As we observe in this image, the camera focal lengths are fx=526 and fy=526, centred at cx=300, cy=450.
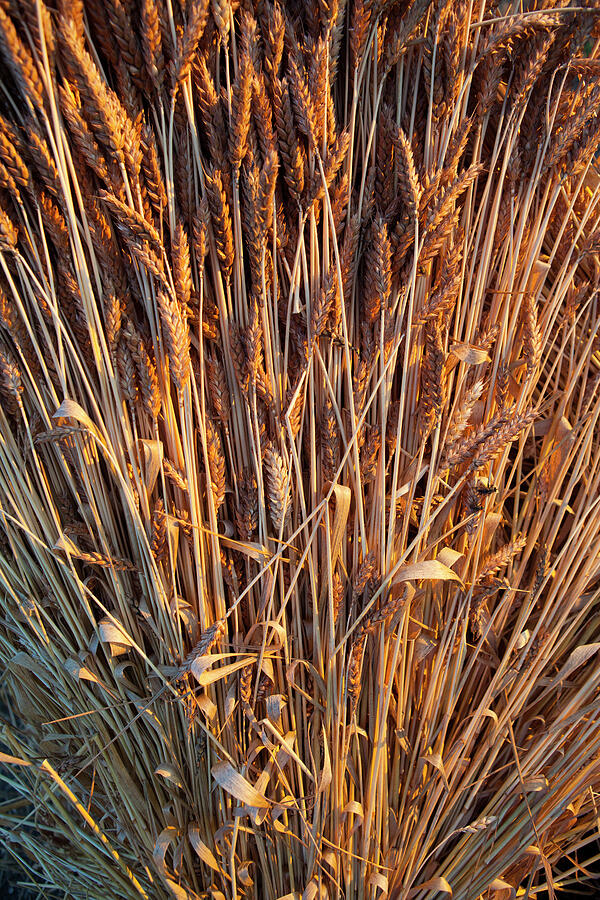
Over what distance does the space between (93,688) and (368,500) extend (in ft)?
1.55

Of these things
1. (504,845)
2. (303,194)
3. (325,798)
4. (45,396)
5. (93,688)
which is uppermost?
(303,194)

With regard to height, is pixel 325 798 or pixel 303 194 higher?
pixel 303 194

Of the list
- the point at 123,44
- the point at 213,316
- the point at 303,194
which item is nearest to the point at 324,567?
the point at 213,316

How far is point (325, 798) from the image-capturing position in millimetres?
667

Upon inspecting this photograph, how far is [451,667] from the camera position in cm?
73

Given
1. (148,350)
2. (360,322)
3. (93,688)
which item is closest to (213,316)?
(148,350)

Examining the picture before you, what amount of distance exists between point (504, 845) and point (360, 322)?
2.49 ft

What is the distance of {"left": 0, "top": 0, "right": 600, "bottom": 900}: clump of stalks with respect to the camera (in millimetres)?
606

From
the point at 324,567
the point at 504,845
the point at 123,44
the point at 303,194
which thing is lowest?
the point at 504,845

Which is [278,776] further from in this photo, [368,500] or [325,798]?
[368,500]

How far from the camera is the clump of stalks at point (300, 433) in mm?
606

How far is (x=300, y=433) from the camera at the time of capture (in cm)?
69

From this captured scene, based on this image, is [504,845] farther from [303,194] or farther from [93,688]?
[303,194]

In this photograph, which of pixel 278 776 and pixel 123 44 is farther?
pixel 278 776
